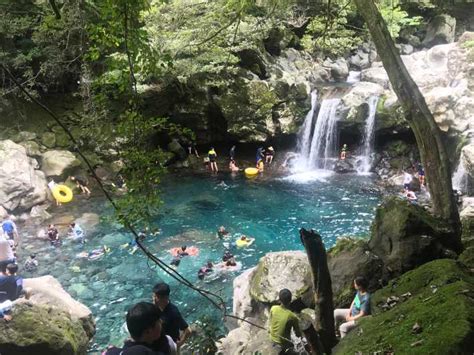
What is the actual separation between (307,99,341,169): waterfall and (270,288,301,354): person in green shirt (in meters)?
17.2

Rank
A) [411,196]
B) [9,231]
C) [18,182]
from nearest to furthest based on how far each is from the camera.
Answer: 1. [9,231]
2. [411,196]
3. [18,182]

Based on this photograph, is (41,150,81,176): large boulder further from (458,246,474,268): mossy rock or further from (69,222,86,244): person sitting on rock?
(458,246,474,268): mossy rock

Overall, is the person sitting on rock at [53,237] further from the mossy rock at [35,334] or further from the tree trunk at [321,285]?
the tree trunk at [321,285]

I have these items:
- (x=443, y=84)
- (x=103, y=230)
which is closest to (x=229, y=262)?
(x=103, y=230)

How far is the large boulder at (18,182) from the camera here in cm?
1734

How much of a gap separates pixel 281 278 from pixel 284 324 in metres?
3.02

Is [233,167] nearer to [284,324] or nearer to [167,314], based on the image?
[284,324]

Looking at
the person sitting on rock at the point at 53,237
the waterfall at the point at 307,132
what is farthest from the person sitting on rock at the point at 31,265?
the waterfall at the point at 307,132

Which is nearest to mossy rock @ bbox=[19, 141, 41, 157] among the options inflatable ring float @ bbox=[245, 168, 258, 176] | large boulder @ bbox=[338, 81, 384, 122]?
inflatable ring float @ bbox=[245, 168, 258, 176]

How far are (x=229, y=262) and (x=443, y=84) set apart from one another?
1559 centimetres

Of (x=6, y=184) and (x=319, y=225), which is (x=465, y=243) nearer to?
(x=319, y=225)

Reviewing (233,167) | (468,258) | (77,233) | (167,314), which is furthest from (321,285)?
(233,167)

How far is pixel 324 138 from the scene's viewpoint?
74.9ft

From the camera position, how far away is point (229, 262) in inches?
527
